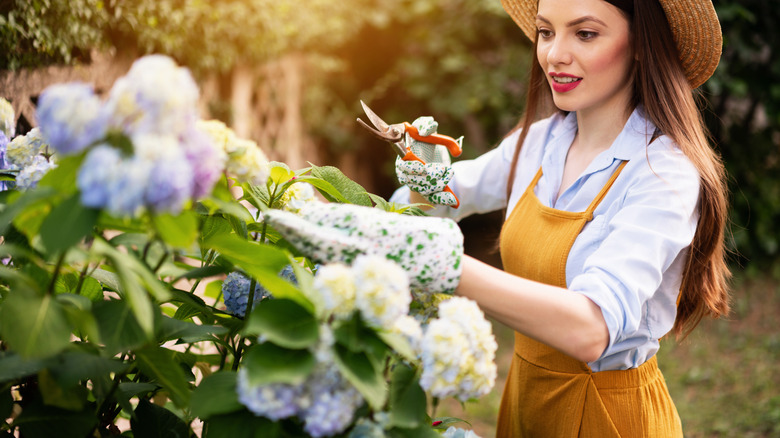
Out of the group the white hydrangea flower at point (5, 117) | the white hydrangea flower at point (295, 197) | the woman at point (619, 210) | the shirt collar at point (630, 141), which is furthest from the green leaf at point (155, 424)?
the shirt collar at point (630, 141)

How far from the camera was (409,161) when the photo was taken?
1271 mm

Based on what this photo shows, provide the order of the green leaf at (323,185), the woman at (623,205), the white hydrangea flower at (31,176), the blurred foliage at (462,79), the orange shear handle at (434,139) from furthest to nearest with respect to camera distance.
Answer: the blurred foliage at (462,79)
the orange shear handle at (434,139)
the woman at (623,205)
the green leaf at (323,185)
the white hydrangea flower at (31,176)

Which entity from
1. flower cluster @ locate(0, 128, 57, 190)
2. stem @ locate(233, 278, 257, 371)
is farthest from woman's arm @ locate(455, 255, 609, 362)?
flower cluster @ locate(0, 128, 57, 190)

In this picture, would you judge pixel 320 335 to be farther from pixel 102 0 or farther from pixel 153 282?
pixel 102 0

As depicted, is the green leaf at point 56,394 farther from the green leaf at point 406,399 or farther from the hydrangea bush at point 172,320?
the green leaf at point 406,399

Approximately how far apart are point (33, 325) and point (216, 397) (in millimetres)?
195

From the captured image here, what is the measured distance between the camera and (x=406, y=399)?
671mm

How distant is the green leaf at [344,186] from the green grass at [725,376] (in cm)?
197

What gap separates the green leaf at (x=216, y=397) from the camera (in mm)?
648

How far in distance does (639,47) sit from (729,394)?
256 cm

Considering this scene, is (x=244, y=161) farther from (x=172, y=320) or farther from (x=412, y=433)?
(x=412, y=433)

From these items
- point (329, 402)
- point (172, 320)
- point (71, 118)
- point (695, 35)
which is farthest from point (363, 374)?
point (695, 35)

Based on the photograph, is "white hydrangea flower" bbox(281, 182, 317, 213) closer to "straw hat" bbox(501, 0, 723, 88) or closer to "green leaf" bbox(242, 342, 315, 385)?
"green leaf" bbox(242, 342, 315, 385)

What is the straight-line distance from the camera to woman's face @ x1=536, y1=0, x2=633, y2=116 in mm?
1209
